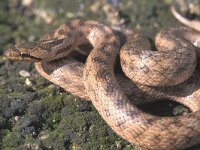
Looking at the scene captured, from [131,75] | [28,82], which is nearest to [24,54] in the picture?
[28,82]

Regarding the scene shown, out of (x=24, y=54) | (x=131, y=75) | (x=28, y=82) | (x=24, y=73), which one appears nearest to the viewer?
(x=131, y=75)

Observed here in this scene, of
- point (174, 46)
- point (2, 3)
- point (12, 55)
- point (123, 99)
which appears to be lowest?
point (2, 3)

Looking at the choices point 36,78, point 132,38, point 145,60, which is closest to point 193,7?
point 132,38

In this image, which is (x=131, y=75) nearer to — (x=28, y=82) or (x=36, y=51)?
(x=36, y=51)

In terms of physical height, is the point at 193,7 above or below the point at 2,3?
above

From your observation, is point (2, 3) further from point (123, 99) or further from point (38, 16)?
point (123, 99)

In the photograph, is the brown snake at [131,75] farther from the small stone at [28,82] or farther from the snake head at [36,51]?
the small stone at [28,82]

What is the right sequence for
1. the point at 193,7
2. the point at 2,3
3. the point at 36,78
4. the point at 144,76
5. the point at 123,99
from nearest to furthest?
the point at 123,99 → the point at 144,76 → the point at 36,78 → the point at 193,7 → the point at 2,3

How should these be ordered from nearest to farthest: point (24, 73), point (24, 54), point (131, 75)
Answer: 1. point (131, 75)
2. point (24, 54)
3. point (24, 73)

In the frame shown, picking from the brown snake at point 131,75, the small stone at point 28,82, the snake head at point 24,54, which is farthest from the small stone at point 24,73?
the snake head at point 24,54
